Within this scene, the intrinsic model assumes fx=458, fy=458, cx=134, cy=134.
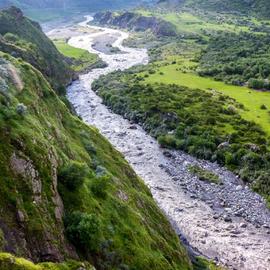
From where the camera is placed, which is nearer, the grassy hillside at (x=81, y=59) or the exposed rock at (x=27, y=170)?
the exposed rock at (x=27, y=170)

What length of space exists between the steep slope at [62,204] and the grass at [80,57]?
11039 centimetres

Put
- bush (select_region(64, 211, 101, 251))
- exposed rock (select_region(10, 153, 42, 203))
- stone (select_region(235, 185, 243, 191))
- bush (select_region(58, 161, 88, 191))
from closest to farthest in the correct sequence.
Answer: exposed rock (select_region(10, 153, 42, 203)), bush (select_region(64, 211, 101, 251)), bush (select_region(58, 161, 88, 191)), stone (select_region(235, 185, 243, 191))

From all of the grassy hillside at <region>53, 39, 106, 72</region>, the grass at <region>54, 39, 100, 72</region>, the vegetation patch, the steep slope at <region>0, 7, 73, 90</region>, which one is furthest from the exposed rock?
the grass at <region>54, 39, 100, 72</region>

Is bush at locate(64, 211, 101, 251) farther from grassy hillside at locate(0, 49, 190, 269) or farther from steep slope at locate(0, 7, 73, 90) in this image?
steep slope at locate(0, 7, 73, 90)

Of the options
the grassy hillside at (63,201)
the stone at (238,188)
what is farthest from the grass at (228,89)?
the grassy hillside at (63,201)

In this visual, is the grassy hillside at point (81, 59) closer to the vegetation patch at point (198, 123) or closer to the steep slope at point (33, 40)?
the steep slope at point (33, 40)

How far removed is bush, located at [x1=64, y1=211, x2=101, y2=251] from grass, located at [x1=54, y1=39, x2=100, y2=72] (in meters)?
122

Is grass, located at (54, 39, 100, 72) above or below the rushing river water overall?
below

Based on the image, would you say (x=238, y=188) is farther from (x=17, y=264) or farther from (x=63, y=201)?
(x=17, y=264)

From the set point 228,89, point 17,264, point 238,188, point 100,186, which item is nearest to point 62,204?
point 100,186

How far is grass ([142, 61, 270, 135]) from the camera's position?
88475 mm

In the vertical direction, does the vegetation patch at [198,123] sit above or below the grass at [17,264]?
below

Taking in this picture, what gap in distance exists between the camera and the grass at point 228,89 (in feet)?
290

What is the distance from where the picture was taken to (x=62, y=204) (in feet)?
94.2
